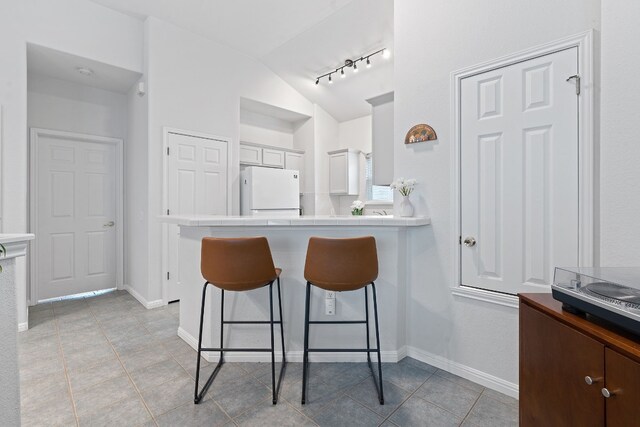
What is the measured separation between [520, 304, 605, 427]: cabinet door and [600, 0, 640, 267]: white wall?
0.66m

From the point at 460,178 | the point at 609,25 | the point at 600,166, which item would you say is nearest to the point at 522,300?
the point at 600,166

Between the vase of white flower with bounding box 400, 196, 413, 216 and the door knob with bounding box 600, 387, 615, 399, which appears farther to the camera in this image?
A: the vase of white flower with bounding box 400, 196, 413, 216

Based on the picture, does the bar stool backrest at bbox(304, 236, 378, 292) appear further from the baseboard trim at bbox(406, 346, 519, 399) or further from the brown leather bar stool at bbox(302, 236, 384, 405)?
the baseboard trim at bbox(406, 346, 519, 399)

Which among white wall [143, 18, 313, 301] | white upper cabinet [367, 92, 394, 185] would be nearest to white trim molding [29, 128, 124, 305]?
white wall [143, 18, 313, 301]

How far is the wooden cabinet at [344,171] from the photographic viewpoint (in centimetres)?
525

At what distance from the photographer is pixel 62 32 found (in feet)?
10.3

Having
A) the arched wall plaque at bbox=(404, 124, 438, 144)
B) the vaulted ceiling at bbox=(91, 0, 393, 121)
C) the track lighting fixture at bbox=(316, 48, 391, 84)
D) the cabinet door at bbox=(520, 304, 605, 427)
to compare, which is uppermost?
the vaulted ceiling at bbox=(91, 0, 393, 121)

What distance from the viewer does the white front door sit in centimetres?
371

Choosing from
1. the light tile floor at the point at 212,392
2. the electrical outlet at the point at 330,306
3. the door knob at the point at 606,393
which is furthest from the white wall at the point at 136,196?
the door knob at the point at 606,393

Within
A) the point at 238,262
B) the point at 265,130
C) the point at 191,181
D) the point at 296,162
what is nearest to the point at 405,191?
the point at 238,262

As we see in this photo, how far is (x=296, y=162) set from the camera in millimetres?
5543

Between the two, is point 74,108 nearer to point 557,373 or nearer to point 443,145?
point 443,145

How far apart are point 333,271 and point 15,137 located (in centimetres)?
330

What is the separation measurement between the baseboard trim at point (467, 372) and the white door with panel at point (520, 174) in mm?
578
